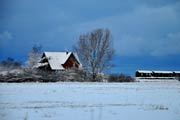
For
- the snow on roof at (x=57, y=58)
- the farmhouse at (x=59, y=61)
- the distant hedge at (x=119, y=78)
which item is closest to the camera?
the distant hedge at (x=119, y=78)

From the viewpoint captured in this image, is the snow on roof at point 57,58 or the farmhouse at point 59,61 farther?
the farmhouse at point 59,61

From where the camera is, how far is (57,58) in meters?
70.1


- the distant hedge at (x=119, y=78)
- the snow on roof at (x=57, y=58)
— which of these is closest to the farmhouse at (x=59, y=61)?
the snow on roof at (x=57, y=58)

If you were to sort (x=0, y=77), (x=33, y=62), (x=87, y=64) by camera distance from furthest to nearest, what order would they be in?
(x=33, y=62) < (x=87, y=64) < (x=0, y=77)

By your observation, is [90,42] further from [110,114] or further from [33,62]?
[110,114]

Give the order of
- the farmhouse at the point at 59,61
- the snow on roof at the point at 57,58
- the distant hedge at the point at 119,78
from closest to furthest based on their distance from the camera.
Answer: the distant hedge at the point at 119,78
the snow on roof at the point at 57,58
the farmhouse at the point at 59,61

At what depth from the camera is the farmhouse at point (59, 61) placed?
6850 cm

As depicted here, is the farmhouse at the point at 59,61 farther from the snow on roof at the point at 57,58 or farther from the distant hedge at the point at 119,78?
the distant hedge at the point at 119,78

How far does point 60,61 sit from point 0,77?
28.7m

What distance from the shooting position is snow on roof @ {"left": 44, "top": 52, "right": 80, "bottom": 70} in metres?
68.2

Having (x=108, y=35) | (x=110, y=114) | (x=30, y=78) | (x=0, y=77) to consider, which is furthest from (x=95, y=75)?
(x=110, y=114)

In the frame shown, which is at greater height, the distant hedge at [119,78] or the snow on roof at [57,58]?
the snow on roof at [57,58]

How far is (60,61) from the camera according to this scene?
228ft

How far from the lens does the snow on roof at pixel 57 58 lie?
6825 cm
